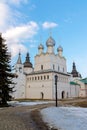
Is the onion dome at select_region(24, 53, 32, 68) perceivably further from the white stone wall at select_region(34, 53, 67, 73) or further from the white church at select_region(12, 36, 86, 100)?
the white stone wall at select_region(34, 53, 67, 73)

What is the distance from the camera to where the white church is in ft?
246

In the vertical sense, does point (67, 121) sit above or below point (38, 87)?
below

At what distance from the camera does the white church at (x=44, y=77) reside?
74.9 meters

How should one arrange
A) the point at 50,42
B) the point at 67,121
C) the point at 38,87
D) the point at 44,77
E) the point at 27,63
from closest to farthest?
the point at 67,121, the point at 44,77, the point at 38,87, the point at 50,42, the point at 27,63

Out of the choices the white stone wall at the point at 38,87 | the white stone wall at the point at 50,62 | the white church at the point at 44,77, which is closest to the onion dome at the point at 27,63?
the white church at the point at 44,77

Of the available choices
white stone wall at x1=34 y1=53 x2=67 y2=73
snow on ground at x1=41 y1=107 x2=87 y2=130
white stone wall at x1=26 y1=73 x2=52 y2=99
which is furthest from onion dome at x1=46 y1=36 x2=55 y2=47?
snow on ground at x1=41 y1=107 x2=87 y2=130

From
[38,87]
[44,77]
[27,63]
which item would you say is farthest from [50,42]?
[38,87]

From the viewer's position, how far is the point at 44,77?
75.7m

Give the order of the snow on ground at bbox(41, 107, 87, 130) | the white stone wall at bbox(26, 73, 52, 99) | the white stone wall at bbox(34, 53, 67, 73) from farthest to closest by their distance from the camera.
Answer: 1. the white stone wall at bbox(34, 53, 67, 73)
2. the white stone wall at bbox(26, 73, 52, 99)
3. the snow on ground at bbox(41, 107, 87, 130)

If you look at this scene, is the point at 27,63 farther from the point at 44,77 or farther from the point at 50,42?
the point at 44,77

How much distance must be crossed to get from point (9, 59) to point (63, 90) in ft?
165

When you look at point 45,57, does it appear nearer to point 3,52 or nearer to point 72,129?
point 3,52

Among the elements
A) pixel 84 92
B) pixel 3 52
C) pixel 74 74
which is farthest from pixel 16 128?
pixel 74 74

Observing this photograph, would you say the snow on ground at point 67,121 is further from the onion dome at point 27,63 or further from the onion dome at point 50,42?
the onion dome at point 27,63
